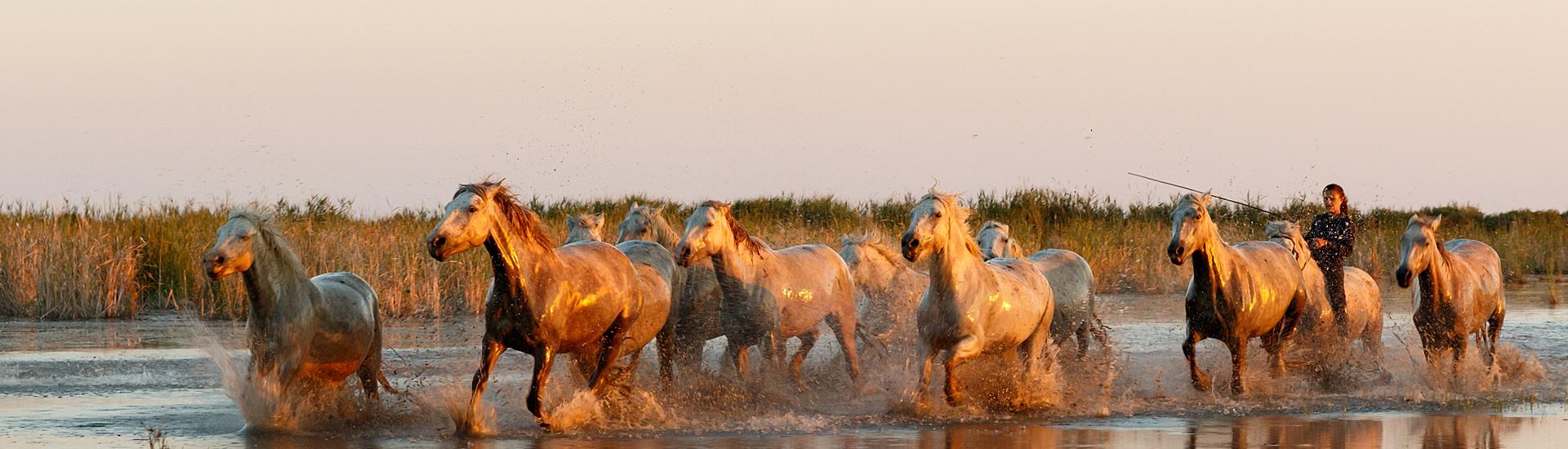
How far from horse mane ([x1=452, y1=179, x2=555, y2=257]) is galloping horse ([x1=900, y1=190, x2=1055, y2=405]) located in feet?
6.54

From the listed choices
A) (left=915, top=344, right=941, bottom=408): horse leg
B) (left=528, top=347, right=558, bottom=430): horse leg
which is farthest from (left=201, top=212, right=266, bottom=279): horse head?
(left=915, top=344, right=941, bottom=408): horse leg

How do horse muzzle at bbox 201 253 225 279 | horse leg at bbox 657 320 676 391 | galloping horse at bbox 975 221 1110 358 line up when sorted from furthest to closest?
galloping horse at bbox 975 221 1110 358 → horse leg at bbox 657 320 676 391 → horse muzzle at bbox 201 253 225 279

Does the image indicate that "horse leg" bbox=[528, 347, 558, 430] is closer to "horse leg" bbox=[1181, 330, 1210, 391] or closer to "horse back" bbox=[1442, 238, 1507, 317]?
"horse leg" bbox=[1181, 330, 1210, 391]

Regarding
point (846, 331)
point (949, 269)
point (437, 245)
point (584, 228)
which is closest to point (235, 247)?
point (437, 245)

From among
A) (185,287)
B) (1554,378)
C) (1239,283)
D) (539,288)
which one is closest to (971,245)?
(1239,283)

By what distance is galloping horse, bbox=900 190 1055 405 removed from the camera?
9938mm

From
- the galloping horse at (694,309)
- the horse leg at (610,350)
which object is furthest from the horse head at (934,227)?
the galloping horse at (694,309)

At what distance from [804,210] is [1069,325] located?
17265mm

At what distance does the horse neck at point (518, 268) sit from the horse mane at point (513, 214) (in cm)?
3

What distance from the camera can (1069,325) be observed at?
12133 millimetres

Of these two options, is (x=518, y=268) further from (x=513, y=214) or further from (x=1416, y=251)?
(x=1416, y=251)

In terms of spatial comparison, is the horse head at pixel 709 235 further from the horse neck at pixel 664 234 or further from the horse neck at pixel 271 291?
the horse neck at pixel 271 291

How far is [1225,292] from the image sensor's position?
1109 centimetres

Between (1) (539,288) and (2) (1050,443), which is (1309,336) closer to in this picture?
(2) (1050,443)
